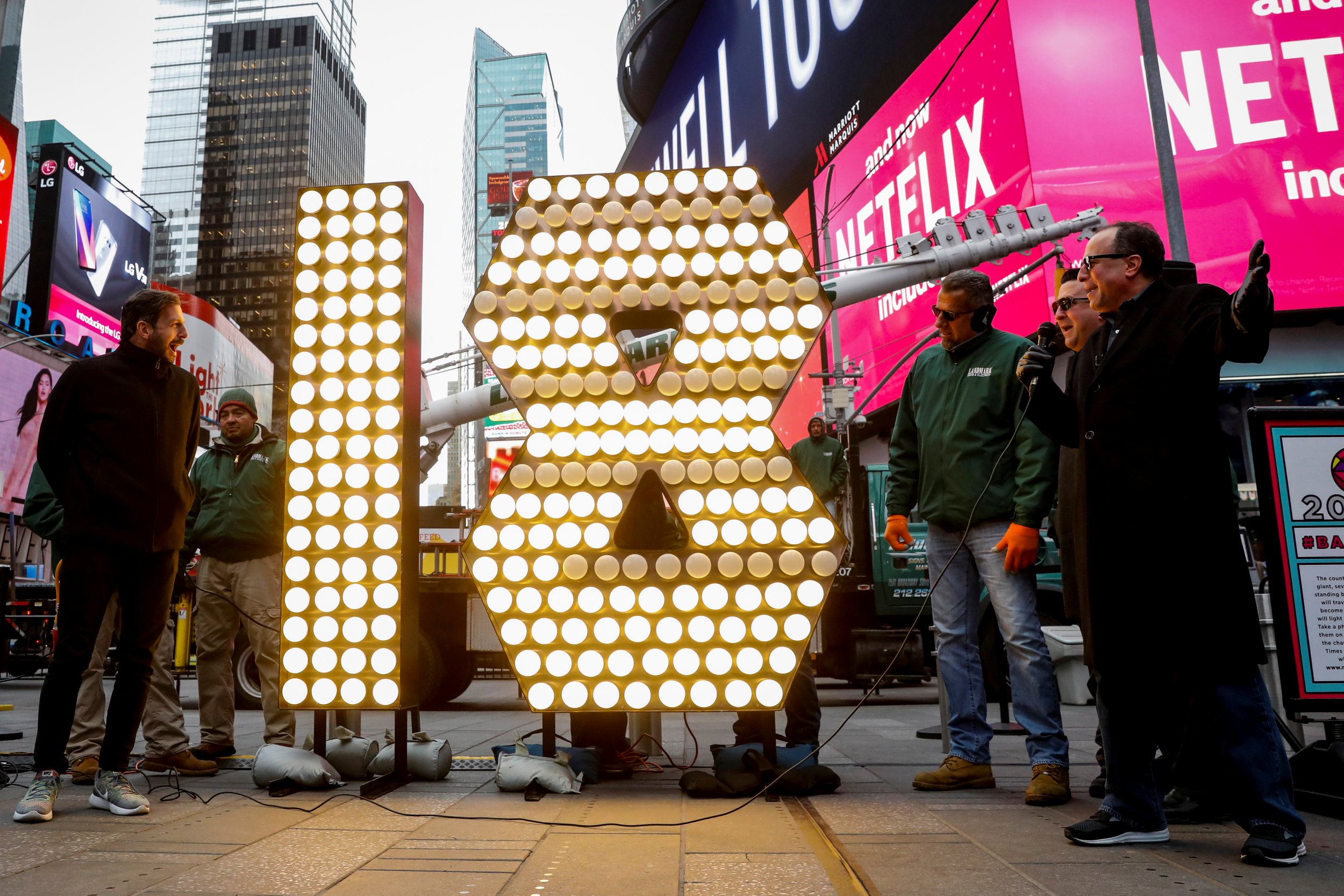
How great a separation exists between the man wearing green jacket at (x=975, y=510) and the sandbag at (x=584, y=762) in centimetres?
132

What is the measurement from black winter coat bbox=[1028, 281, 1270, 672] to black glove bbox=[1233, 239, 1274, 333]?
0.03 m

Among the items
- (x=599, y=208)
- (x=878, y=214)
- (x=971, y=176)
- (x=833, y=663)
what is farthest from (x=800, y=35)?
(x=599, y=208)

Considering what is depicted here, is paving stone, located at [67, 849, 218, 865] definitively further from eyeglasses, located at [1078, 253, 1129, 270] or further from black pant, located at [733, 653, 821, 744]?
eyeglasses, located at [1078, 253, 1129, 270]

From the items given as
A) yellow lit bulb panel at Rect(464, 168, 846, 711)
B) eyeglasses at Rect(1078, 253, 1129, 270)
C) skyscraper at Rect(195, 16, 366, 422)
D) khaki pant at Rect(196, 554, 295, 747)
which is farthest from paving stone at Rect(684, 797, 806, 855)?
skyscraper at Rect(195, 16, 366, 422)

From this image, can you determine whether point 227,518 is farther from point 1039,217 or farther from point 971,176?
point 971,176

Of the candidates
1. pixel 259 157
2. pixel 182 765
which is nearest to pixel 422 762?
pixel 182 765

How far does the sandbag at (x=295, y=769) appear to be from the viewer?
3607 millimetres

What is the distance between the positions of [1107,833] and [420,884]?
6.36 feet

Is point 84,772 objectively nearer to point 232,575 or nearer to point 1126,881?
point 232,575

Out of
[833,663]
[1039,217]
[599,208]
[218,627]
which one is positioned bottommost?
[833,663]

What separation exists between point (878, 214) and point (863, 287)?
7.96 metres

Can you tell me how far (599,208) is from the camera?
145 inches

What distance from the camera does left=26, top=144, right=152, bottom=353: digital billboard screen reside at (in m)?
29.5

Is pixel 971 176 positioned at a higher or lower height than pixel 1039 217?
higher
